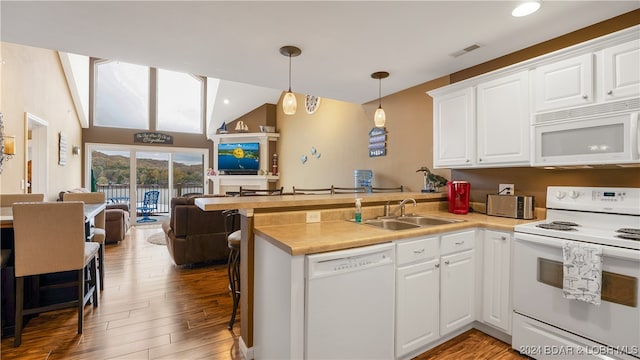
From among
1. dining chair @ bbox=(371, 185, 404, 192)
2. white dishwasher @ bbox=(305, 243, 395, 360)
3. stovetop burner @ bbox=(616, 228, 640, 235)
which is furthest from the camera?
dining chair @ bbox=(371, 185, 404, 192)

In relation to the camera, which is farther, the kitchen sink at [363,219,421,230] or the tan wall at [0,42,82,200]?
the tan wall at [0,42,82,200]

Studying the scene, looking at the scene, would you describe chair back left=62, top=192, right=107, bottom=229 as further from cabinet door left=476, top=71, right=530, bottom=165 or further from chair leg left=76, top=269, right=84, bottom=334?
cabinet door left=476, top=71, right=530, bottom=165

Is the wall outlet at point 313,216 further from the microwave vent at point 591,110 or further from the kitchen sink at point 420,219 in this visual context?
the microwave vent at point 591,110

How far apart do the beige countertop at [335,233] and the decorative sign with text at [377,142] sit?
86.2 inches

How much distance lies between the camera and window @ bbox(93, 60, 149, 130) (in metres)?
7.38

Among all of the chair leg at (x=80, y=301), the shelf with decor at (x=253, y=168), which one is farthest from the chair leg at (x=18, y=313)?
the shelf with decor at (x=253, y=168)

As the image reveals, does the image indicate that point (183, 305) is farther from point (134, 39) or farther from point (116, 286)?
point (134, 39)

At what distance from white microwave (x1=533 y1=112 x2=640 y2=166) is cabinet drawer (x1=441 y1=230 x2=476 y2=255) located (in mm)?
810

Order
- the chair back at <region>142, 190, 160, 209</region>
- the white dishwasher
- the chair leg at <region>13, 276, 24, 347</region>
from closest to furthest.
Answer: the white dishwasher, the chair leg at <region>13, 276, 24, 347</region>, the chair back at <region>142, 190, 160, 209</region>

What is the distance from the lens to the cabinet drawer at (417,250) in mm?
1896

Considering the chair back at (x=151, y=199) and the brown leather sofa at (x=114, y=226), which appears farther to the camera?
the chair back at (x=151, y=199)

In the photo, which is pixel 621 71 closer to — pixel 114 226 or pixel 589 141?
pixel 589 141

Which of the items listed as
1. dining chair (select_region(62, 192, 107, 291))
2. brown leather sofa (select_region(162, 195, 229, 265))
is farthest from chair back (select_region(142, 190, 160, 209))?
brown leather sofa (select_region(162, 195, 229, 265))

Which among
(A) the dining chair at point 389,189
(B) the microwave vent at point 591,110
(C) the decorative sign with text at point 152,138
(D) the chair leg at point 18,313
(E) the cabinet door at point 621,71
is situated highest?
(C) the decorative sign with text at point 152,138
